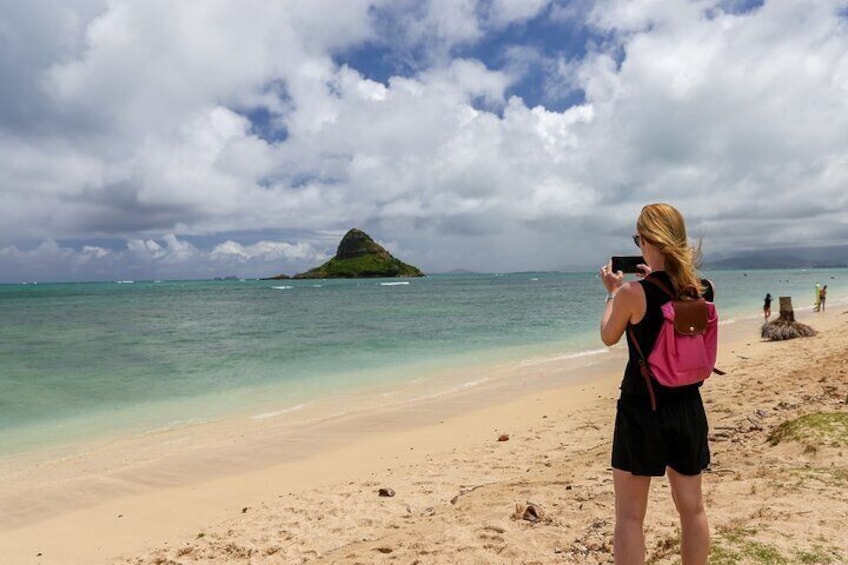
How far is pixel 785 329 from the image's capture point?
822 inches

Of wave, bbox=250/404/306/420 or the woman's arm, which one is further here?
wave, bbox=250/404/306/420

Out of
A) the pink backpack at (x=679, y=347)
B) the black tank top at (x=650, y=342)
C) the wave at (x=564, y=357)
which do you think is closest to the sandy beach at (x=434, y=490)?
the black tank top at (x=650, y=342)

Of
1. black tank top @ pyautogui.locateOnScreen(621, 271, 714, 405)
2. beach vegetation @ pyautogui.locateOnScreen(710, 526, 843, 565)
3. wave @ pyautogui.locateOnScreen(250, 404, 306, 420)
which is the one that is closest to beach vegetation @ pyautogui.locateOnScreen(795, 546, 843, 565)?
beach vegetation @ pyautogui.locateOnScreen(710, 526, 843, 565)

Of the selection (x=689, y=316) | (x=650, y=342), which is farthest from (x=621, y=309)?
(x=689, y=316)

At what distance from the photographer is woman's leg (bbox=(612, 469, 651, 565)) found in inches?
124

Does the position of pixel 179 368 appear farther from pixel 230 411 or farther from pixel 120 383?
pixel 230 411

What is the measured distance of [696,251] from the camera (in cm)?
318

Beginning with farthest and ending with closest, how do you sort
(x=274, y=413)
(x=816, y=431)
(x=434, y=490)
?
(x=274, y=413) < (x=434, y=490) < (x=816, y=431)

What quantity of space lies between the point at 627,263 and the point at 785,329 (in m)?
21.6

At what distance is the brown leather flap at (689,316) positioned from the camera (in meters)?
2.97

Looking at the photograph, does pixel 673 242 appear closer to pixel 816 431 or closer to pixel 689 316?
pixel 689 316

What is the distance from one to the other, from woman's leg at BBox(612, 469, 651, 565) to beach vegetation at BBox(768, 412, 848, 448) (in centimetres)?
419

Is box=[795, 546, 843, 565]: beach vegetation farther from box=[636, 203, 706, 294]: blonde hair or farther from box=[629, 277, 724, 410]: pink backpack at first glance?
box=[636, 203, 706, 294]: blonde hair

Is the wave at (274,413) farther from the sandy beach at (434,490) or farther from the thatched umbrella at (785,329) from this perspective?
the thatched umbrella at (785,329)
